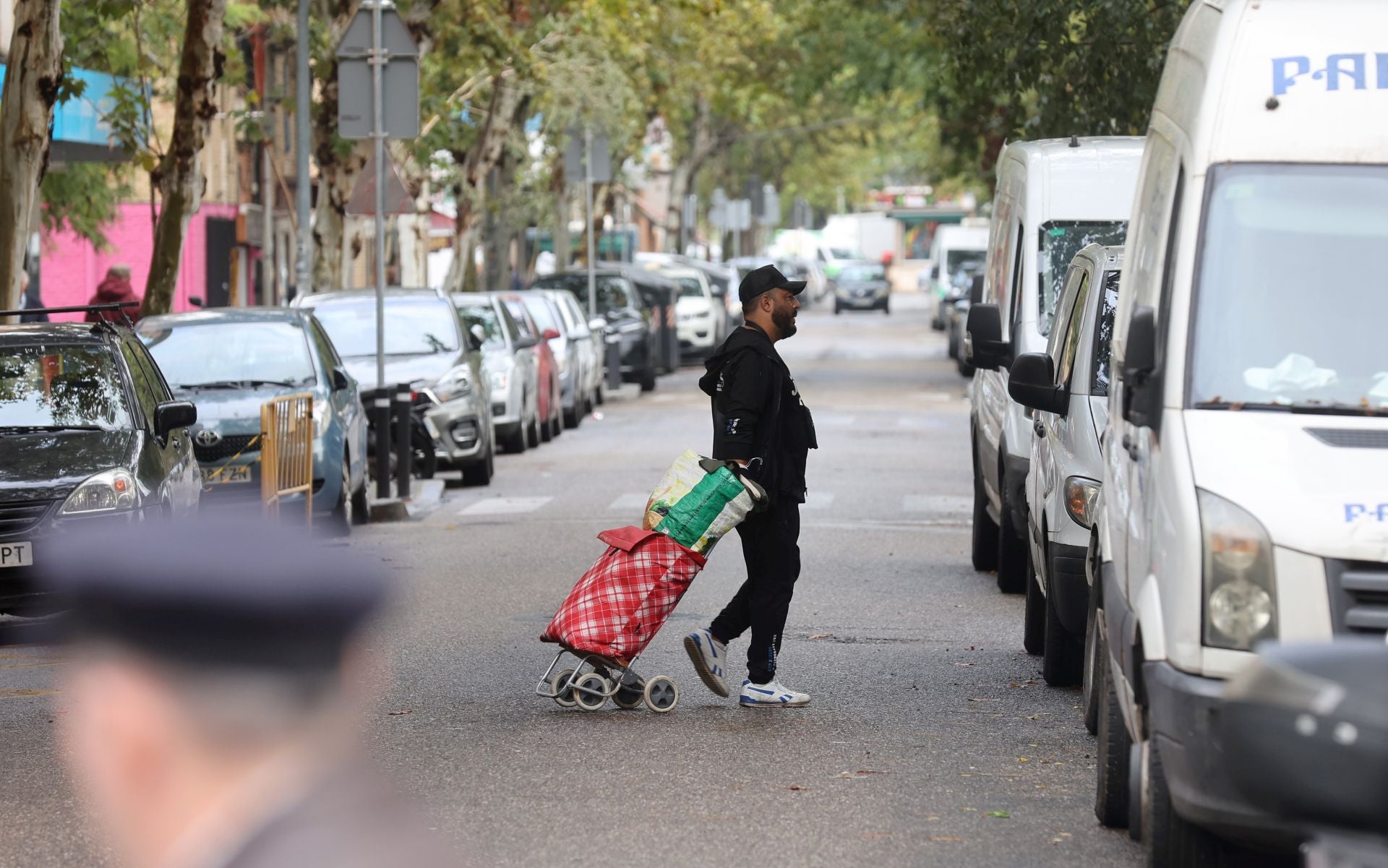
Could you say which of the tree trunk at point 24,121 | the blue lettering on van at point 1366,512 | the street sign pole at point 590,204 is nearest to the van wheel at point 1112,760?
the blue lettering on van at point 1366,512

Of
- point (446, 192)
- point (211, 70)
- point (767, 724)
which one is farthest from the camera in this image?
point (446, 192)

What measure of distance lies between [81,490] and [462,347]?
9752 mm

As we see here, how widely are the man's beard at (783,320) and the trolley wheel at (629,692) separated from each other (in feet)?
4.74

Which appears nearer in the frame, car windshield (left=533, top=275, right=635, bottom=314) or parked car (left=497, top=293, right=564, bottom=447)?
parked car (left=497, top=293, right=564, bottom=447)

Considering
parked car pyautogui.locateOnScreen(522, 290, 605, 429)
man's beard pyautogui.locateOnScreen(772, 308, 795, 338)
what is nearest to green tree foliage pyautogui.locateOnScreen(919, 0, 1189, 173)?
parked car pyautogui.locateOnScreen(522, 290, 605, 429)

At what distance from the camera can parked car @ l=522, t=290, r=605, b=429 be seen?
27.3 meters

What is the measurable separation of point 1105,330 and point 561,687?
2.87 m

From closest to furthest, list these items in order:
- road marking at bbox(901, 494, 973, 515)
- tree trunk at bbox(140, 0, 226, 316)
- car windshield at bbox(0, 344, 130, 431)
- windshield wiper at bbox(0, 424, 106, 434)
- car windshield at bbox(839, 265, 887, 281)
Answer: windshield wiper at bbox(0, 424, 106, 434), car windshield at bbox(0, 344, 130, 431), road marking at bbox(901, 494, 973, 515), tree trunk at bbox(140, 0, 226, 316), car windshield at bbox(839, 265, 887, 281)

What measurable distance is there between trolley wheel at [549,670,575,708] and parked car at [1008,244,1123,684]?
1931 mm

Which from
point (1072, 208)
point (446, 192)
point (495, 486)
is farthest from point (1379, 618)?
point (446, 192)

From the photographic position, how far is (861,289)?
76.1 meters

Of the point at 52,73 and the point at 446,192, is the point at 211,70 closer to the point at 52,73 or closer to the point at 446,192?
the point at 52,73

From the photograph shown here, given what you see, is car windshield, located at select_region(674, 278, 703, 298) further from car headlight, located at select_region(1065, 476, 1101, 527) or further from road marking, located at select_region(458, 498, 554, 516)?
car headlight, located at select_region(1065, 476, 1101, 527)

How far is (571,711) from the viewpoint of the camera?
903cm
